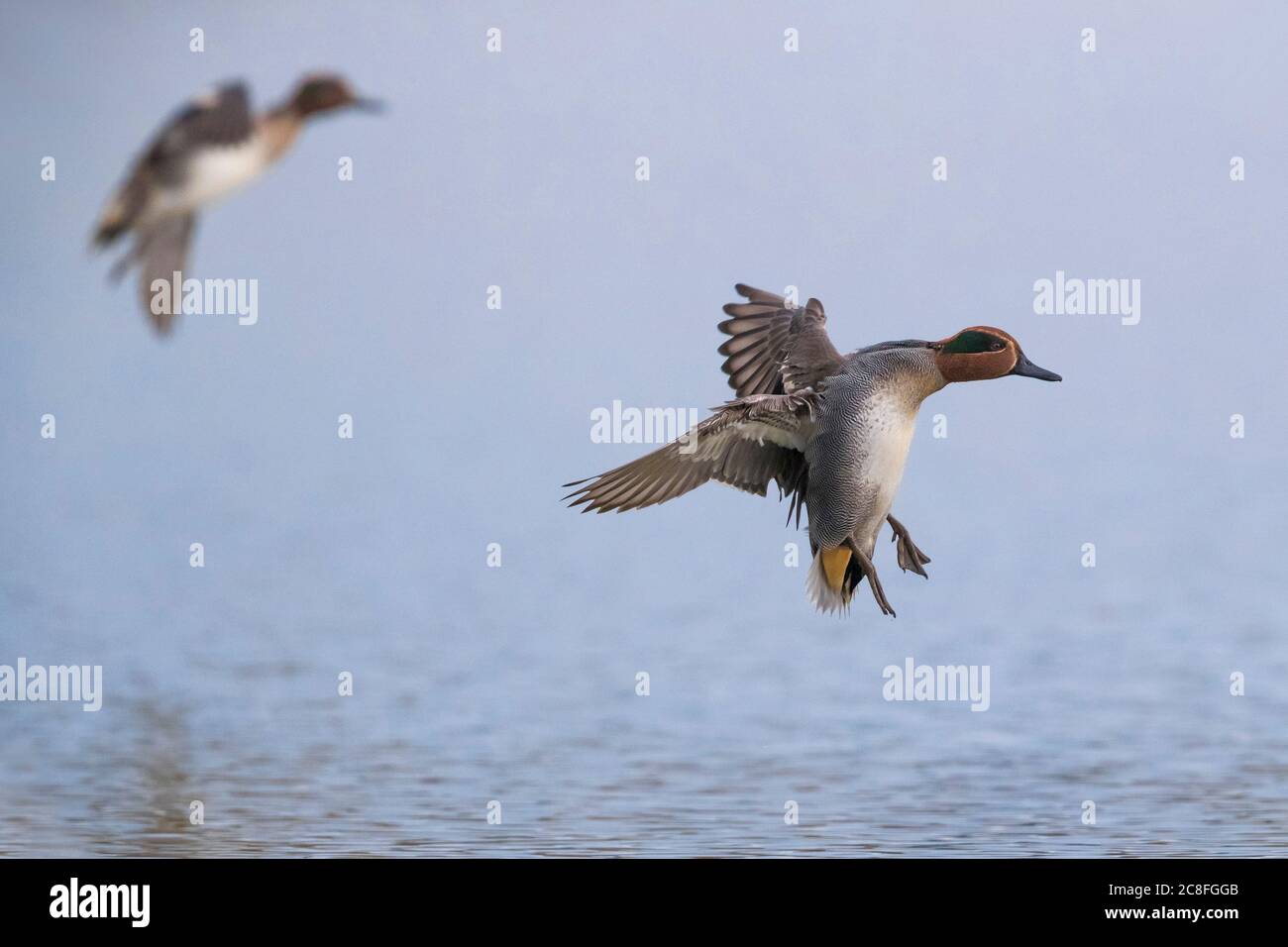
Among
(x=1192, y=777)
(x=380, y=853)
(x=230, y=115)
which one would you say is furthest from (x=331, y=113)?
(x=1192, y=777)

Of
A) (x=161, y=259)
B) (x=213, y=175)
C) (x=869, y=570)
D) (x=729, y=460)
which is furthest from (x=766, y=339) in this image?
(x=213, y=175)

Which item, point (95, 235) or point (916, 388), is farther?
point (916, 388)

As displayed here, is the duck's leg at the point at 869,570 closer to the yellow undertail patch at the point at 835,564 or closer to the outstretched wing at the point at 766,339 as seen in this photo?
the yellow undertail patch at the point at 835,564

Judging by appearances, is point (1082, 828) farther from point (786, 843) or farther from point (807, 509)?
point (807, 509)

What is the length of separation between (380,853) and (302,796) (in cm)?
155

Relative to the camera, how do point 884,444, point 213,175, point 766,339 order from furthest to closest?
point 766,339
point 884,444
point 213,175

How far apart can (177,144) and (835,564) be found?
3295 millimetres

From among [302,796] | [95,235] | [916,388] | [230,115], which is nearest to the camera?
[95,235]

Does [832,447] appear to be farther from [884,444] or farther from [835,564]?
[835,564]

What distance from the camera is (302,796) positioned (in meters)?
9.14

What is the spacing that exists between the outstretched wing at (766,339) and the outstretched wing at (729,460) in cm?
41

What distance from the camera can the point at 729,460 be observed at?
651cm

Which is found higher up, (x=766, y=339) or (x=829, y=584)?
(x=766, y=339)

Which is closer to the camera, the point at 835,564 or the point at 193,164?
the point at 193,164
